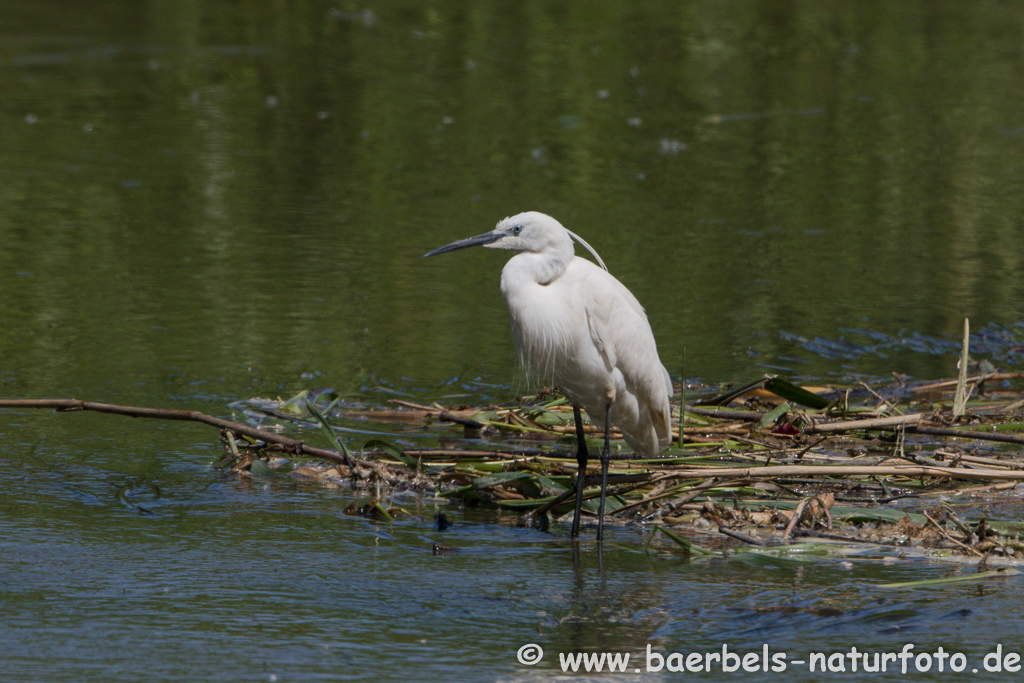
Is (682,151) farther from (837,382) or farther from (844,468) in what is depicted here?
(844,468)

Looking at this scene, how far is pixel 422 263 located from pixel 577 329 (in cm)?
398

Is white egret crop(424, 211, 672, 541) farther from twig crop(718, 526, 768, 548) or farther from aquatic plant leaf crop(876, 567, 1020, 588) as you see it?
aquatic plant leaf crop(876, 567, 1020, 588)

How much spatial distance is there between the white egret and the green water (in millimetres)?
562

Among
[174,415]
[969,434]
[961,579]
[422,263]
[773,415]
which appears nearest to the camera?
[961,579]

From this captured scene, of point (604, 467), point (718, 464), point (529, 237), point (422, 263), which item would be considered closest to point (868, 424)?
point (718, 464)

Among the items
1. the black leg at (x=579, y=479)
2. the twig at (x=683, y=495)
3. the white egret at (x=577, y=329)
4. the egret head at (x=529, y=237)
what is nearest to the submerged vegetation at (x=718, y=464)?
the twig at (x=683, y=495)

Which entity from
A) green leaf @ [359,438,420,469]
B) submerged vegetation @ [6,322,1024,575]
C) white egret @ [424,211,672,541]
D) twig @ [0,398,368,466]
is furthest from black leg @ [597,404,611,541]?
twig @ [0,398,368,466]

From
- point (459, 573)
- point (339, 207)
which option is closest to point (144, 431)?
point (459, 573)

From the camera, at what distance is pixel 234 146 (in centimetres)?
1153

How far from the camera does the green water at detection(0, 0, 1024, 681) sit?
11.6 feet

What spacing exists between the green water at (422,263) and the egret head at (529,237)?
3.20 ft

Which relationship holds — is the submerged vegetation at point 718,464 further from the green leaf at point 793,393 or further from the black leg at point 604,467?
the black leg at point 604,467

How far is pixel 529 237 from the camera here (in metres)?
4.41

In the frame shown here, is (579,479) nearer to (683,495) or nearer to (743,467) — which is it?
(683,495)
